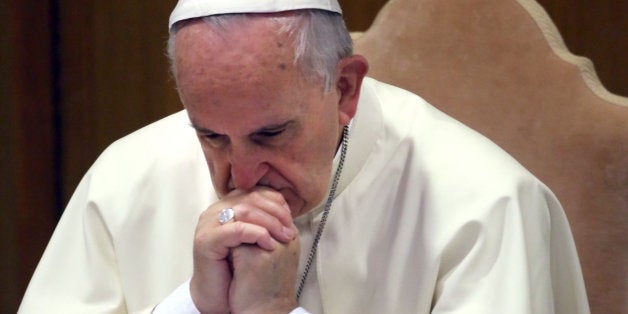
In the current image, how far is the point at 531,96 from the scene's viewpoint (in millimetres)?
2270

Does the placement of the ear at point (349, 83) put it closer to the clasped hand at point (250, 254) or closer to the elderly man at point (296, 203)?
the elderly man at point (296, 203)

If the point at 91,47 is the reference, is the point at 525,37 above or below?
above

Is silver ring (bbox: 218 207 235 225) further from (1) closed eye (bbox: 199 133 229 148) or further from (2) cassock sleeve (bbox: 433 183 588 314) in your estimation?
(2) cassock sleeve (bbox: 433 183 588 314)

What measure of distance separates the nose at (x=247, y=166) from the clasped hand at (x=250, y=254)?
2cm

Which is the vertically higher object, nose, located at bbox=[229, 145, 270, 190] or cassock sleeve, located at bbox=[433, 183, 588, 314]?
nose, located at bbox=[229, 145, 270, 190]

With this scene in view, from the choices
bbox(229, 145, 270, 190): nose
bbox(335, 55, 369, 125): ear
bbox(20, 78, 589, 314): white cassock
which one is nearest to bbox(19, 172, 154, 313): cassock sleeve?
bbox(20, 78, 589, 314): white cassock

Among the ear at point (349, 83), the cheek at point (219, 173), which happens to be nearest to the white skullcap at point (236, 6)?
the ear at point (349, 83)

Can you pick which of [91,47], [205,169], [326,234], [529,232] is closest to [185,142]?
[205,169]

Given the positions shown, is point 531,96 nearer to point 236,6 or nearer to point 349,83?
point 349,83

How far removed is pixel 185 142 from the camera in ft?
6.91

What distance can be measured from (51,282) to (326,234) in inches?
21.5

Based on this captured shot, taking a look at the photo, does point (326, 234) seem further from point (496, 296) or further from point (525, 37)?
point (525, 37)

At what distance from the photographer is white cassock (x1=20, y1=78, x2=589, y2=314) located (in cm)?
186

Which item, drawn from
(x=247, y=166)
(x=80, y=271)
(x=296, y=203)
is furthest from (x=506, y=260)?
(x=80, y=271)
